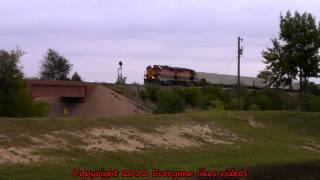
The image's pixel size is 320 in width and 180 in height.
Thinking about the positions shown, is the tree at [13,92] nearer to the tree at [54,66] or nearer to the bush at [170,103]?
the bush at [170,103]

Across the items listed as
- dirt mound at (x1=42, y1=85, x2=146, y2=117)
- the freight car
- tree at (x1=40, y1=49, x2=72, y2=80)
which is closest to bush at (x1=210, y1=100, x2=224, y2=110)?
dirt mound at (x1=42, y1=85, x2=146, y2=117)

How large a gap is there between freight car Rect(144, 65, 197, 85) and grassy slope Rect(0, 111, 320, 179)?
56255mm

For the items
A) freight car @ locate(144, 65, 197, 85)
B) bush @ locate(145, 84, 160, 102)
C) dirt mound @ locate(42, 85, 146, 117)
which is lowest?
dirt mound @ locate(42, 85, 146, 117)

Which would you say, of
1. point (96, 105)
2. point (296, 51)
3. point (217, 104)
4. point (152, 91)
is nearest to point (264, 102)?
point (217, 104)

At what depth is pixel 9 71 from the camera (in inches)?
2253

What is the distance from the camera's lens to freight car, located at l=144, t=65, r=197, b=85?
94875mm

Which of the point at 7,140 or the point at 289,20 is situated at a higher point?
the point at 289,20

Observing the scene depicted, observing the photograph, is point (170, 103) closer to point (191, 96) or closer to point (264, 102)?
point (191, 96)

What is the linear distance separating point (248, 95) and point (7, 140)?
75413 mm

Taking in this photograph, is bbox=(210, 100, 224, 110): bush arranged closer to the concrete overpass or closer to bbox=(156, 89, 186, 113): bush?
bbox=(156, 89, 186, 113): bush

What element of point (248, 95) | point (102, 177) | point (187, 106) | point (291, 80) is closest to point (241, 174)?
point (102, 177)

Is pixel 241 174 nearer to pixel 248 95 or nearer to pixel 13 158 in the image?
pixel 13 158

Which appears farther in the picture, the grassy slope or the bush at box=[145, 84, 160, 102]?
the bush at box=[145, 84, 160, 102]

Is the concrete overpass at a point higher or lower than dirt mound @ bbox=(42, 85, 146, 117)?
higher
